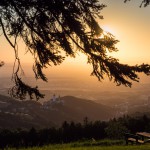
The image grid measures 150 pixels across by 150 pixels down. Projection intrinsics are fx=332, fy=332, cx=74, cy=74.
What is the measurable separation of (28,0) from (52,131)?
95.8 ft

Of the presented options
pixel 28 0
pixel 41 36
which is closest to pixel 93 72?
pixel 41 36

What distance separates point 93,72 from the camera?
25.1ft

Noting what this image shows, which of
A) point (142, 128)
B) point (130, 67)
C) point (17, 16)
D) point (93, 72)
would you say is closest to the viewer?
point (130, 67)

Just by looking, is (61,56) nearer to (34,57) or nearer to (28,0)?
(34,57)

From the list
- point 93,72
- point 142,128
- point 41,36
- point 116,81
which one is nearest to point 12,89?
point 41,36

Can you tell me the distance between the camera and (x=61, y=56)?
7.83 meters

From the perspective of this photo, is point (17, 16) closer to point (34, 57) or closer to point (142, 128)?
point (34, 57)

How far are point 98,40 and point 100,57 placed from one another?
392 millimetres

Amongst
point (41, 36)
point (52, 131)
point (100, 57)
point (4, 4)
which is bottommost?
point (52, 131)

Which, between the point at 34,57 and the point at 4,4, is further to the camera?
the point at 34,57

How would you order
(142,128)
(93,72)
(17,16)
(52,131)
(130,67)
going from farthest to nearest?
1. (52,131)
2. (142,128)
3. (17,16)
4. (93,72)
5. (130,67)

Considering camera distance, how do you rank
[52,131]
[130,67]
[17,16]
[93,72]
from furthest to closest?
[52,131]
[17,16]
[93,72]
[130,67]

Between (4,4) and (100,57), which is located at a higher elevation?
(4,4)

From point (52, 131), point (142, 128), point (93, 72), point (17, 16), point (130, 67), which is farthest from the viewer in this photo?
point (52, 131)
